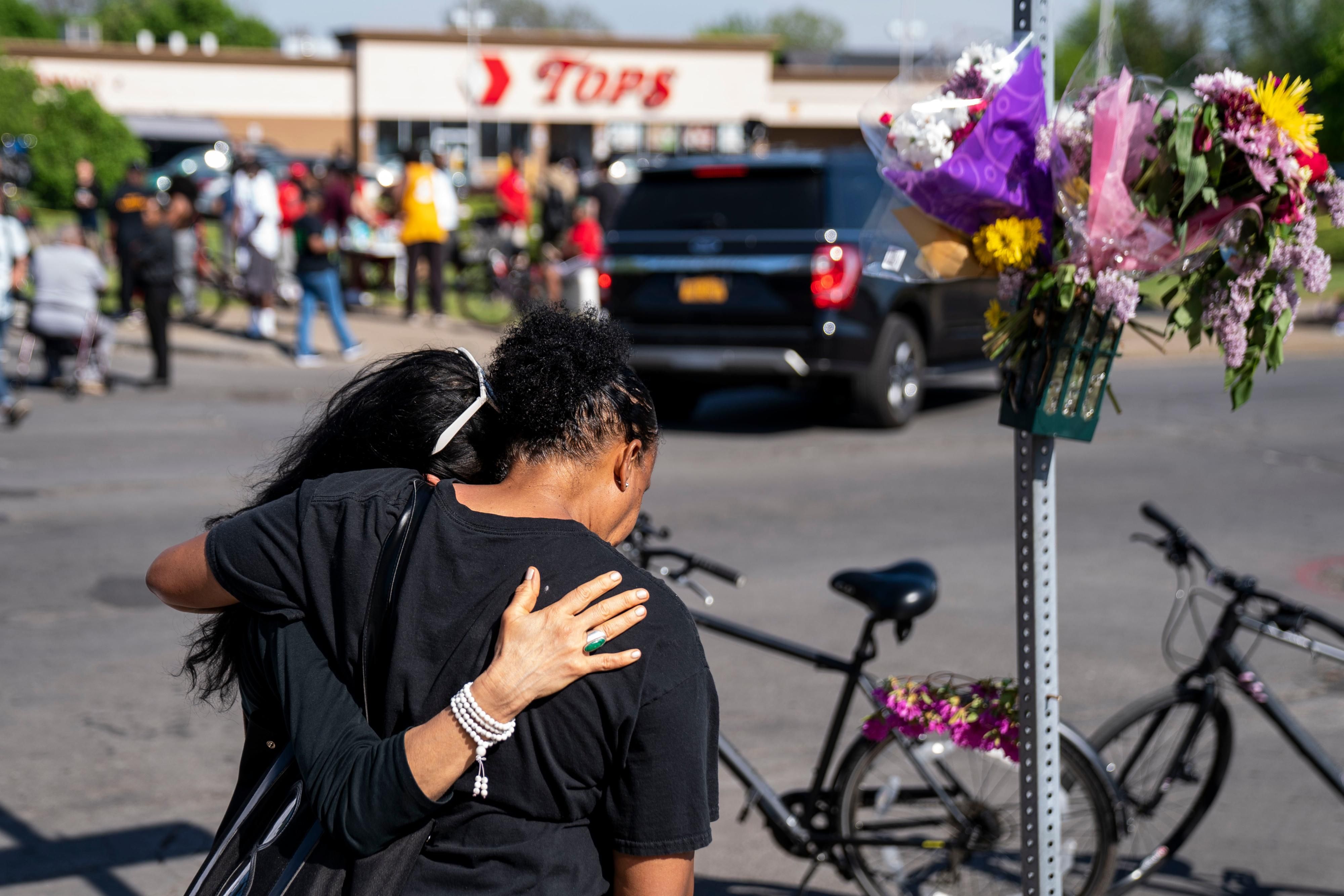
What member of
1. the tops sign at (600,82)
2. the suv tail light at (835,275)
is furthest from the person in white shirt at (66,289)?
the tops sign at (600,82)

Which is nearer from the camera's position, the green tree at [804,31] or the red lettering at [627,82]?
the red lettering at [627,82]

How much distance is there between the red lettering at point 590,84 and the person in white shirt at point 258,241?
32663 mm

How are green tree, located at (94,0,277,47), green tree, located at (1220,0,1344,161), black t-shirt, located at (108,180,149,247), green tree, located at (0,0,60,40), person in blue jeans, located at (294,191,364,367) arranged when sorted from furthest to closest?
1. green tree, located at (94,0,277,47)
2. green tree, located at (0,0,60,40)
3. green tree, located at (1220,0,1344,161)
4. black t-shirt, located at (108,180,149,247)
5. person in blue jeans, located at (294,191,364,367)

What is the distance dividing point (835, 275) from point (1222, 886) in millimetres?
6444

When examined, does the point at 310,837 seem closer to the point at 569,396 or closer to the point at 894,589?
the point at 569,396

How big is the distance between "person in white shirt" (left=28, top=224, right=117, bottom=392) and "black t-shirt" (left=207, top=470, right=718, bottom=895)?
34.5ft

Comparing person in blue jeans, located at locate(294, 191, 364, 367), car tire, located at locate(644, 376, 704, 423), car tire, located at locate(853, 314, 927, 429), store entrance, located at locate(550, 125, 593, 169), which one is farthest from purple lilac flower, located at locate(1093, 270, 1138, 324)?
store entrance, located at locate(550, 125, 593, 169)

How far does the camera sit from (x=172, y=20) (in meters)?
84.9

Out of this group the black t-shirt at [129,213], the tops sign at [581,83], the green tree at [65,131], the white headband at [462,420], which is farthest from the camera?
the tops sign at [581,83]

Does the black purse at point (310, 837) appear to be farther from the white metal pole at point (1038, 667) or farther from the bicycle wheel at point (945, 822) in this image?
the bicycle wheel at point (945, 822)

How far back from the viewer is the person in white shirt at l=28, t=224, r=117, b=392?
11188 mm

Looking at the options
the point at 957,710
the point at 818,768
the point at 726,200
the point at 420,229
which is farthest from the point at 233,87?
the point at 957,710

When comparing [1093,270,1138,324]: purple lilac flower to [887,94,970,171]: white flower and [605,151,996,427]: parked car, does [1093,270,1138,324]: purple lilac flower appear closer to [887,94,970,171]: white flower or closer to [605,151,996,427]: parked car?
[887,94,970,171]: white flower

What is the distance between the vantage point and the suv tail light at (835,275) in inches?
384
